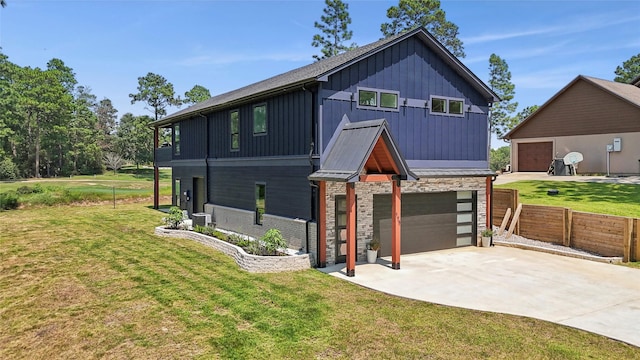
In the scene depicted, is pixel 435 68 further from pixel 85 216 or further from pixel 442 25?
pixel 442 25

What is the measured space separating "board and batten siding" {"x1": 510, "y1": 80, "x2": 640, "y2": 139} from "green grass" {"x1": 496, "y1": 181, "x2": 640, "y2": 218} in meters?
7.56

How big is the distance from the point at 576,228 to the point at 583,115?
20.7 metres

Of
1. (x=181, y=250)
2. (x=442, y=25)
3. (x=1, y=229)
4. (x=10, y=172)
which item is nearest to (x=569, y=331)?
(x=181, y=250)

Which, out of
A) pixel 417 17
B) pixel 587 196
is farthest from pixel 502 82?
pixel 587 196

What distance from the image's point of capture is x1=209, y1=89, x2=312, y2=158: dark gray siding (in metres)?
14.1

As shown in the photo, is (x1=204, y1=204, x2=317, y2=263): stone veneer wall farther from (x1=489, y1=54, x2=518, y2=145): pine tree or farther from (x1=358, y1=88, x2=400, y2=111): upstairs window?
(x1=489, y1=54, x2=518, y2=145): pine tree

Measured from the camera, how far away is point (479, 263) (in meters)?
13.7

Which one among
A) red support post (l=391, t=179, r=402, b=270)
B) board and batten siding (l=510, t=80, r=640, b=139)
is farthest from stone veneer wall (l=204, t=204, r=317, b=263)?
board and batten siding (l=510, t=80, r=640, b=139)

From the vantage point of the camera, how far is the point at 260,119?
16797 mm

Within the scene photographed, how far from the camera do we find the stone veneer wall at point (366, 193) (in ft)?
43.3

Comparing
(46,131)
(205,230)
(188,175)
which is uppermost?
(46,131)

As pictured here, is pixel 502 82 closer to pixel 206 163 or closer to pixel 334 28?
pixel 334 28

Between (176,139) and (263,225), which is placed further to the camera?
(176,139)

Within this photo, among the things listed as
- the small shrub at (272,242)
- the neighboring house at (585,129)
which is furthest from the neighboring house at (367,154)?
the neighboring house at (585,129)
